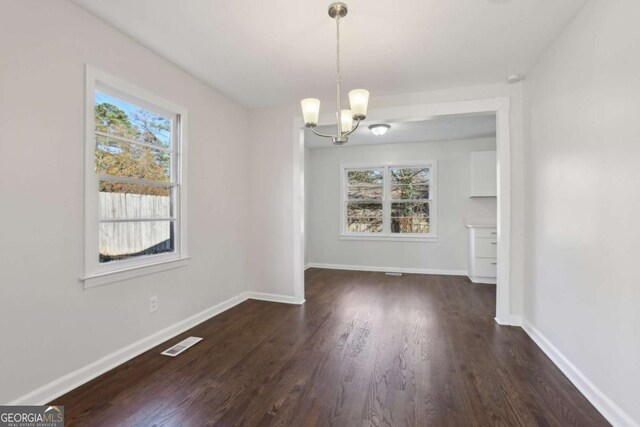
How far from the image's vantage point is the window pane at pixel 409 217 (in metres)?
5.84

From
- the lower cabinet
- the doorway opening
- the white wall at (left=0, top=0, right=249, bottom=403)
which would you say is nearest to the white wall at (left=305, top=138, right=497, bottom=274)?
the doorway opening

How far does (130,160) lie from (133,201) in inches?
13.6

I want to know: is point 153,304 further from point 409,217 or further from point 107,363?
point 409,217

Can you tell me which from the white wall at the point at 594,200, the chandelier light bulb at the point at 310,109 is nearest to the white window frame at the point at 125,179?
the chandelier light bulb at the point at 310,109

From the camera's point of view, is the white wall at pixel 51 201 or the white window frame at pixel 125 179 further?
the white window frame at pixel 125 179

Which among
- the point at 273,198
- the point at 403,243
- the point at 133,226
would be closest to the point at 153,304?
the point at 133,226

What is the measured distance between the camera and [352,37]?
7.73ft

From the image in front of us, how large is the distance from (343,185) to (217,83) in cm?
350

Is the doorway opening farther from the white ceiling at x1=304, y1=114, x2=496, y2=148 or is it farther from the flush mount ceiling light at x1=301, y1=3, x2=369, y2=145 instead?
the flush mount ceiling light at x1=301, y1=3, x2=369, y2=145

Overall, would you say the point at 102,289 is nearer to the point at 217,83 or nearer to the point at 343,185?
the point at 217,83

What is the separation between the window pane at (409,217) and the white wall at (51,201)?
4.46 metres

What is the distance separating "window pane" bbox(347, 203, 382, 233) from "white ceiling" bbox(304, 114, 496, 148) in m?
1.29

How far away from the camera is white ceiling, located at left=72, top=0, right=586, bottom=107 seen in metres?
2.02

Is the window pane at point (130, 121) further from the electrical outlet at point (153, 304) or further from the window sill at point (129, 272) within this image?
the electrical outlet at point (153, 304)
